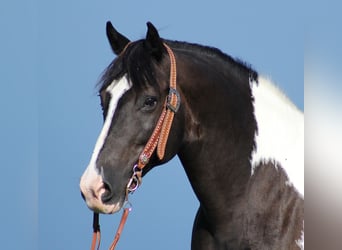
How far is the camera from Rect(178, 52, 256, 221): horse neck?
4.31ft

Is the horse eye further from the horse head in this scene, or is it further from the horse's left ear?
the horse's left ear

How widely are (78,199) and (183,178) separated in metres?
0.48

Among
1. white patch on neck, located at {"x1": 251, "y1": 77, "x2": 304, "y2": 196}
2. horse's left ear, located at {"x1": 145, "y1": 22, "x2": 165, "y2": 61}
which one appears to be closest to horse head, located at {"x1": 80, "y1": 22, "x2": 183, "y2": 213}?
horse's left ear, located at {"x1": 145, "y1": 22, "x2": 165, "y2": 61}

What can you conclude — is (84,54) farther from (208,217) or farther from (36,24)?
(208,217)

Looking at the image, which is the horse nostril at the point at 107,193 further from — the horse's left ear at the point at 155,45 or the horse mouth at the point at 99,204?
the horse's left ear at the point at 155,45

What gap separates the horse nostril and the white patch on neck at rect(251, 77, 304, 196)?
34 centimetres

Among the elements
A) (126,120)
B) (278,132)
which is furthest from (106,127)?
(278,132)

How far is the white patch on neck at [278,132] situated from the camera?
53.2 inches

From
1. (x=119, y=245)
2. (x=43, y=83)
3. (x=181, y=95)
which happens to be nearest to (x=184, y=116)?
(x=181, y=95)

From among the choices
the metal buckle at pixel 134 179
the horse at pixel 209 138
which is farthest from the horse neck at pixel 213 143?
the metal buckle at pixel 134 179

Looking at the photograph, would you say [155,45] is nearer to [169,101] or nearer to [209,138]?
[169,101]

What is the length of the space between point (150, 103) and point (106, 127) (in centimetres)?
11

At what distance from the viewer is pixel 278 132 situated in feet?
4.52

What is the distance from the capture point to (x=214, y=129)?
1.33 m
